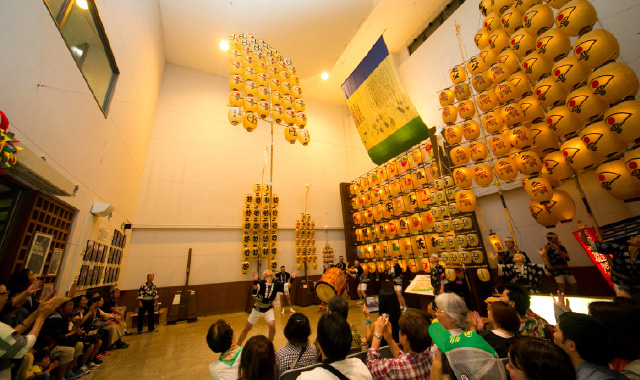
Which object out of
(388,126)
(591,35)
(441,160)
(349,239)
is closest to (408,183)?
(441,160)

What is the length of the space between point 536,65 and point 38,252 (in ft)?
29.2

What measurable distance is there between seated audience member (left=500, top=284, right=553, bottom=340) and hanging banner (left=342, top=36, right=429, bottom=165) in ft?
16.0

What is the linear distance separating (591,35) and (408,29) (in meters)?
8.12

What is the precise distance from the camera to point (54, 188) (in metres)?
2.98

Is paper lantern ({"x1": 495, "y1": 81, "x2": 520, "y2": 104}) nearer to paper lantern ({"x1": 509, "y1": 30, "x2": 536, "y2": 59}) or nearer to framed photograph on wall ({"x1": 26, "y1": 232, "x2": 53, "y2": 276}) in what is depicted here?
paper lantern ({"x1": 509, "y1": 30, "x2": 536, "y2": 59})

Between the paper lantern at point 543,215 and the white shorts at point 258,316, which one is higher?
the paper lantern at point 543,215

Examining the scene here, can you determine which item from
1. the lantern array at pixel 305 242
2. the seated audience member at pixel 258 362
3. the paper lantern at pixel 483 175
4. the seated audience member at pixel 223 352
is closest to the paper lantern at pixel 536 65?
the paper lantern at pixel 483 175

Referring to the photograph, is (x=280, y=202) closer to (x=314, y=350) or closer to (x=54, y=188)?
(x=54, y=188)

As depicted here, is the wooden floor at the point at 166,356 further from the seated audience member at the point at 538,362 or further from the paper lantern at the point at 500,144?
the paper lantern at the point at 500,144

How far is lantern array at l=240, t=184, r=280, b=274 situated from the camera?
955 centimetres

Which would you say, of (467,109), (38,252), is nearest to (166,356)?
(38,252)

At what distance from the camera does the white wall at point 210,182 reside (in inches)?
342

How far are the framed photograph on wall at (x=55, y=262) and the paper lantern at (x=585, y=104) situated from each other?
28.5ft

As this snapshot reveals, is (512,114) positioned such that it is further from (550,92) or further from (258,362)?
(258,362)
